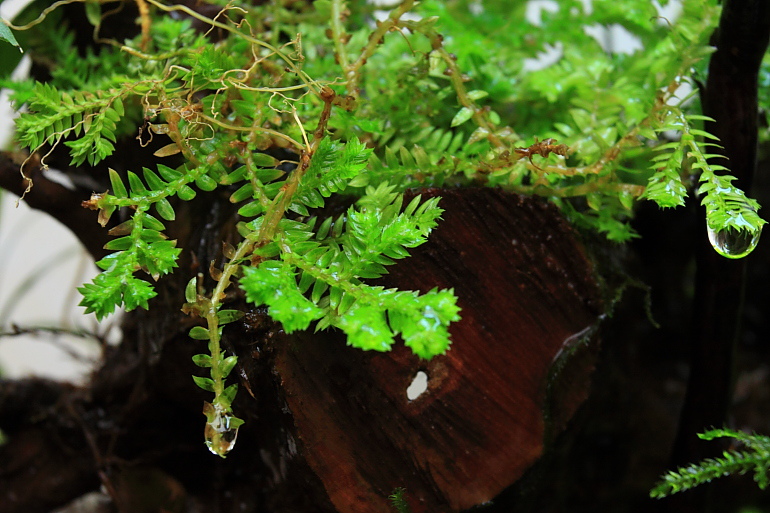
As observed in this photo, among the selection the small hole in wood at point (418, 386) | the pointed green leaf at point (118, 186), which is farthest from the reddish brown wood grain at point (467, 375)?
the pointed green leaf at point (118, 186)

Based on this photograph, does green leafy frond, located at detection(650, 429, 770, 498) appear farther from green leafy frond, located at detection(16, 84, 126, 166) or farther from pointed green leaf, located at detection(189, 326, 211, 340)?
green leafy frond, located at detection(16, 84, 126, 166)

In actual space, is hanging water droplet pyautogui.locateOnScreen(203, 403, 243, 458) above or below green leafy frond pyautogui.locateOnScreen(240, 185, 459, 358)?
below

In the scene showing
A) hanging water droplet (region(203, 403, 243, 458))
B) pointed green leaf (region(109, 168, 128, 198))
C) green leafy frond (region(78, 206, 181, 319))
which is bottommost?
hanging water droplet (region(203, 403, 243, 458))

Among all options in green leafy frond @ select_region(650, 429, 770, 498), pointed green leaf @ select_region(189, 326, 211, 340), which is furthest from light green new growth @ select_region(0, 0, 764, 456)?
green leafy frond @ select_region(650, 429, 770, 498)

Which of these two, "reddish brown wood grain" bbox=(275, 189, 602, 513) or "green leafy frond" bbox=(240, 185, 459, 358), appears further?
"reddish brown wood grain" bbox=(275, 189, 602, 513)

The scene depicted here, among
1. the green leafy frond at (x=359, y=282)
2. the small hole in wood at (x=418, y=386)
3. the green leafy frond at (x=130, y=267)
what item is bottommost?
the small hole in wood at (x=418, y=386)

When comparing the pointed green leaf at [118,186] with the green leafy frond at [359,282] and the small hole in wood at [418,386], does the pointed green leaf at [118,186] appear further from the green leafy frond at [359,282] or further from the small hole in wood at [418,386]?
the small hole in wood at [418,386]
